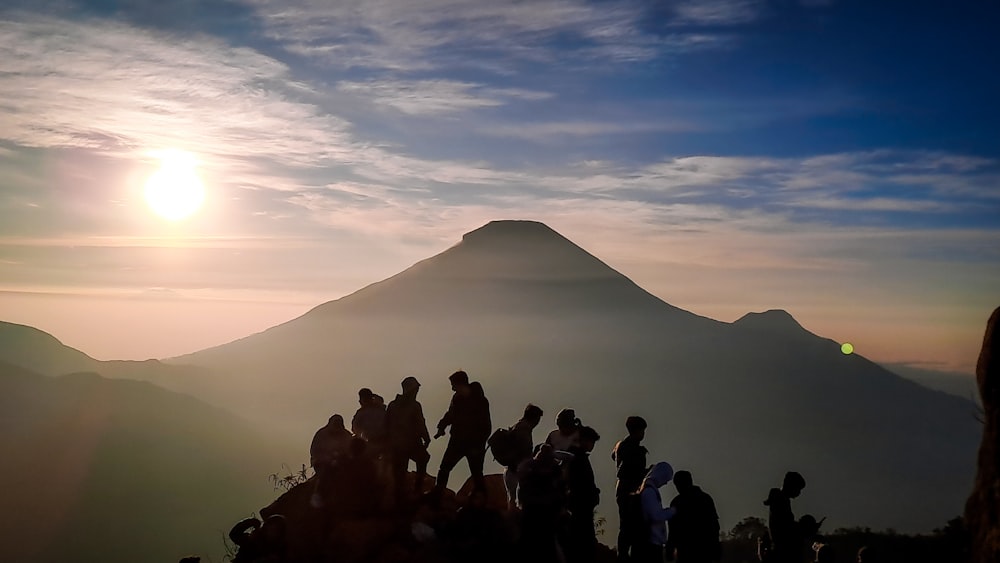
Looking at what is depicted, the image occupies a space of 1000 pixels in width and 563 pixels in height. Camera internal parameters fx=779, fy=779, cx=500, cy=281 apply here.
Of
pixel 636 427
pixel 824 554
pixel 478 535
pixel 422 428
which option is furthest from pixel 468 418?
pixel 824 554

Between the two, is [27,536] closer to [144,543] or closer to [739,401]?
[144,543]

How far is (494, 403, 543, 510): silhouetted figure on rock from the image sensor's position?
923 centimetres

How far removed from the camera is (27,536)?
227 ft

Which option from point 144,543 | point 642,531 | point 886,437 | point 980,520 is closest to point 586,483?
point 642,531

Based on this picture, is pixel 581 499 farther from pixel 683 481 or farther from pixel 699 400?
pixel 699 400

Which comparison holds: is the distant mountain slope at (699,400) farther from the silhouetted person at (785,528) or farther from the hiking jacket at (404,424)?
the silhouetted person at (785,528)


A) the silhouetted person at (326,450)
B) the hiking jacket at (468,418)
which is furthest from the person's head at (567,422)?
the silhouetted person at (326,450)

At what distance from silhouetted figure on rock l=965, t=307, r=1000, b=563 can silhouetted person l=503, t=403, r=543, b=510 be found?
19.7 feet

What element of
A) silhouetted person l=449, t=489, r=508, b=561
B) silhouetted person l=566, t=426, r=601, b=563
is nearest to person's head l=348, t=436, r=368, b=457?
silhouetted person l=566, t=426, r=601, b=563

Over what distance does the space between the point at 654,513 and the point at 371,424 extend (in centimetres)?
507

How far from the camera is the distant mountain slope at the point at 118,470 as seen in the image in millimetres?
70688

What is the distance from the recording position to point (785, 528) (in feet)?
29.3

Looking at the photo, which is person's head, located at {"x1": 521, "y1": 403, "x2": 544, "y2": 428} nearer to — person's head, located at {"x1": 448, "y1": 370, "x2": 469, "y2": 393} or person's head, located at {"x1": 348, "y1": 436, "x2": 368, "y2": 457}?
person's head, located at {"x1": 448, "y1": 370, "x2": 469, "y2": 393}

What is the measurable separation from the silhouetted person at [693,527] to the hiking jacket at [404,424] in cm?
441
